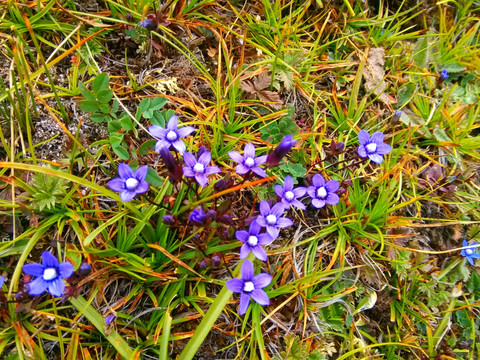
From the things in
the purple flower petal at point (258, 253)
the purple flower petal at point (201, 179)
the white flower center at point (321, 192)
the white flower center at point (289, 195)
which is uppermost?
the purple flower petal at point (201, 179)

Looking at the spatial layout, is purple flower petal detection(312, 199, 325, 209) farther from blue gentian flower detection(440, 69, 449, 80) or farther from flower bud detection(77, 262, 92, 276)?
blue gentian flower detection(440, 69, 449, 80)

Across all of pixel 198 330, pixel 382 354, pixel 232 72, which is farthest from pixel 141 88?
pixel 382 354

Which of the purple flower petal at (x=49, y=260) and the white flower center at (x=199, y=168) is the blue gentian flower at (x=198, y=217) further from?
the purple flower petal at (x=49, y=260)

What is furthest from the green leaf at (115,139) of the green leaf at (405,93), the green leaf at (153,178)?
the green leaf at (405,93)

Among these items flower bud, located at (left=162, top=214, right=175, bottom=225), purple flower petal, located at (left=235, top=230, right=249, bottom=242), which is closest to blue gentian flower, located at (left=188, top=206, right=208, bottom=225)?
flower bud, located at (left=162, top=214, right=175, bottom=225)

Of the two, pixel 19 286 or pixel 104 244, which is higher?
pixel 104 244

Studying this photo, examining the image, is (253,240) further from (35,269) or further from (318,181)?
(35,269)

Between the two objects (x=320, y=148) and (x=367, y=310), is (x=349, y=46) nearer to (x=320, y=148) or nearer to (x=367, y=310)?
(x=320, y=148)
